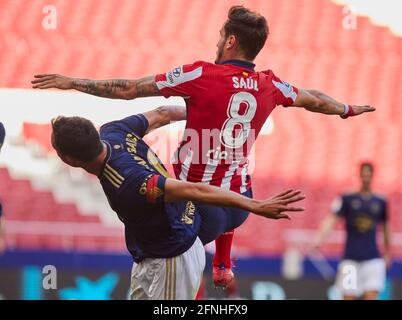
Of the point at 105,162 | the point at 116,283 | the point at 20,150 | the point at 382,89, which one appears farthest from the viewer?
the point at 382,89

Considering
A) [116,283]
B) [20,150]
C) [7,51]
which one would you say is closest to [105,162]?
[116,283]

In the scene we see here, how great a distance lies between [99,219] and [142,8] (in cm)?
361

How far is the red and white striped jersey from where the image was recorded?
5121 mm

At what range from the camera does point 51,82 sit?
15.7 feet

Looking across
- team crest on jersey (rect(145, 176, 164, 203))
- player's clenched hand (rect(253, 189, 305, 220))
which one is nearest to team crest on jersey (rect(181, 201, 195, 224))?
team crest on jersey (rect(145, 176, 164, 203))

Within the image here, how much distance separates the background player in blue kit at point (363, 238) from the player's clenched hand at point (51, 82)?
4919 millimetres

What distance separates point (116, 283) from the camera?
9430mm

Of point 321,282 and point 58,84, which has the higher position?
point 58,84

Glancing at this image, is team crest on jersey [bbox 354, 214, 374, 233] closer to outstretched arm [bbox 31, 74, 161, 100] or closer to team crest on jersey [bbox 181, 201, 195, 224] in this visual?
team crest on jersey [bbox 181, 201, 195, 224]

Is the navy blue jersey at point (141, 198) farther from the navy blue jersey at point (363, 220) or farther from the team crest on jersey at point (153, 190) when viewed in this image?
the navy blue jersey at point (363, 220)

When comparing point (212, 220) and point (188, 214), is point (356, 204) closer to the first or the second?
point (212, 220)

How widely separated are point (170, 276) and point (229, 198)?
2.69ft

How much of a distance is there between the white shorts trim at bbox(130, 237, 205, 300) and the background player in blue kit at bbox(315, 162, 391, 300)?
432 cm
